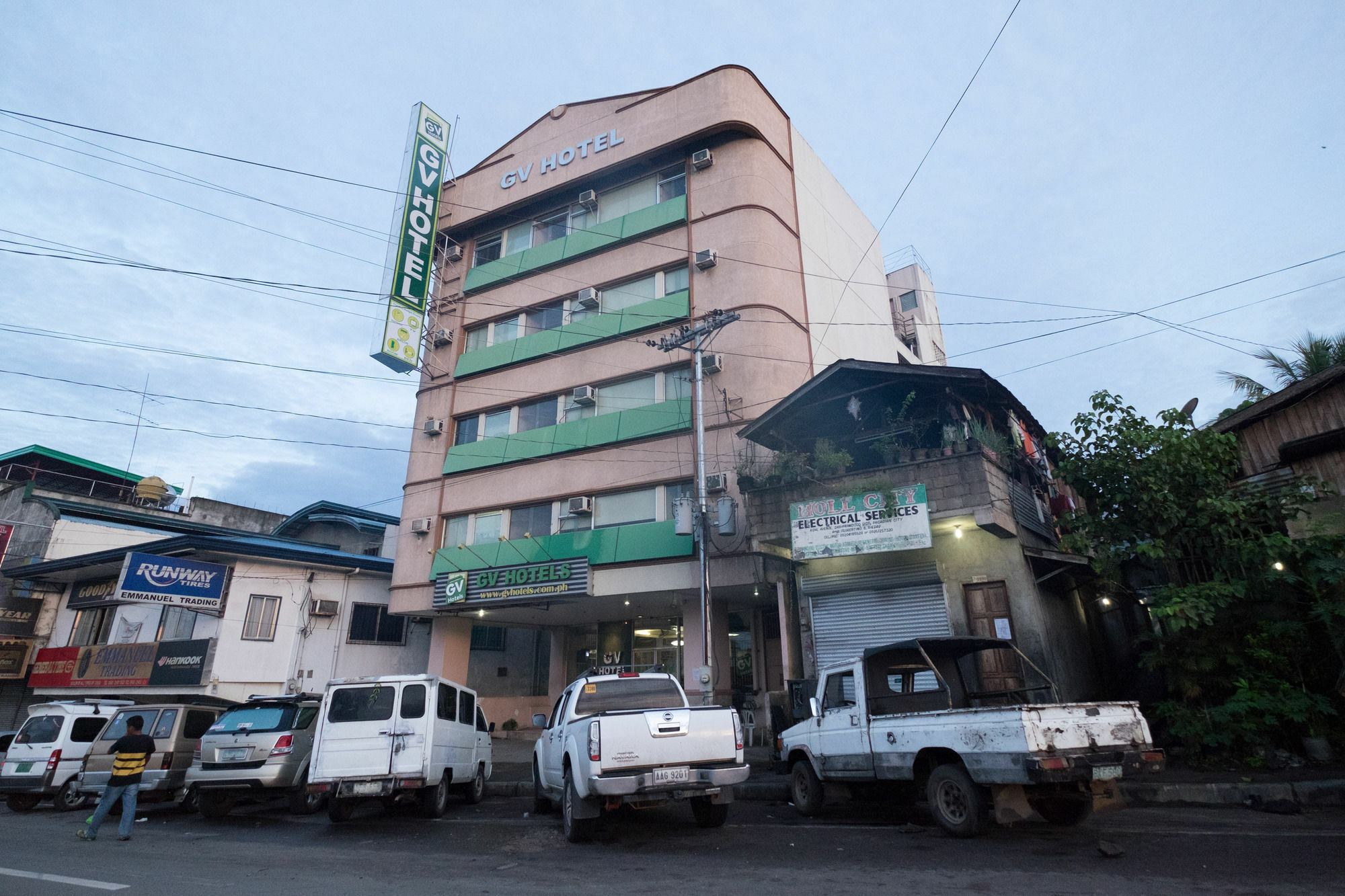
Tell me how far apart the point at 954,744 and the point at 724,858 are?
8.47 feet

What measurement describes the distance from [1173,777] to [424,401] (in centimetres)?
2404

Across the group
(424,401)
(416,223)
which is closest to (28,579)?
(424,401)

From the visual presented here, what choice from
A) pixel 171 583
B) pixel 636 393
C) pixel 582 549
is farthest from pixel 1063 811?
pixel 171 583

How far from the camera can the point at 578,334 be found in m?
23.5

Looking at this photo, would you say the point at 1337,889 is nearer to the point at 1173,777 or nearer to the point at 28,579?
the point at 1173,777

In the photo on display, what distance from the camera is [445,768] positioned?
428 inches

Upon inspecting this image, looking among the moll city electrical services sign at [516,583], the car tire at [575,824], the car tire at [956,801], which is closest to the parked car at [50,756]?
the moll city electrical services sign at [516,583]

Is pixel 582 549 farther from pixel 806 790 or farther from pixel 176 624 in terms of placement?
pixel 176 624

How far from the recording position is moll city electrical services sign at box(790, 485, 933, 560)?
1327 centimetres

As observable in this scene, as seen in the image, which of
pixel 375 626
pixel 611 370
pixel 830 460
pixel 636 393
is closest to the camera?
pixel 830 460

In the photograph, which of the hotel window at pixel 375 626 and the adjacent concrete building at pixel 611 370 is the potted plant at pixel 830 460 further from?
the hotel window at pixel 375 626

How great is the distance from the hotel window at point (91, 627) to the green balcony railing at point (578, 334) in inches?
624

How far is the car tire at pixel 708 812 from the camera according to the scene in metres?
8.51

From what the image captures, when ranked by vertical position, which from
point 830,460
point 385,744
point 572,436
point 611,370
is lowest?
point 385,744
